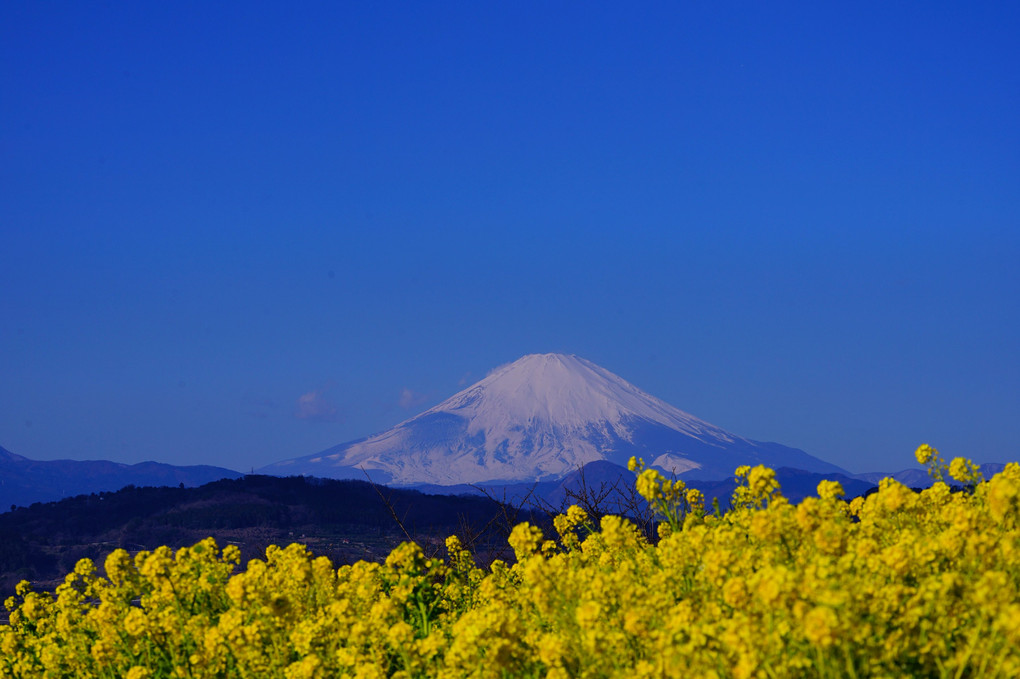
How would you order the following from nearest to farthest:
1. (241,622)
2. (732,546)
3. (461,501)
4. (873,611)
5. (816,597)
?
(816,597)
(873,611)
(732,546)
(241,622)
(461,501)

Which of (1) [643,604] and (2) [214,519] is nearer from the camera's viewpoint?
(1) [643,604]

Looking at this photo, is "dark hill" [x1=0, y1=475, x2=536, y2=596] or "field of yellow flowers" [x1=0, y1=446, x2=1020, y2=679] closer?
"field of yellow flowers" [x1=0, y1=446, x2=1020, y2=679]

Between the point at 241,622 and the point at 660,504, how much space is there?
3.35 metres

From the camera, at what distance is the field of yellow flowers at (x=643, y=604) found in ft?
15.6

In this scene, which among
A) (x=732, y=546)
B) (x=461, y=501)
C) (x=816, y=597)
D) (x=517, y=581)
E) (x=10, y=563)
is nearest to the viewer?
(x=816, y=597)

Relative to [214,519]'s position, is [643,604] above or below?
above

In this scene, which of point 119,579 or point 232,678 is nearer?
point 232,678

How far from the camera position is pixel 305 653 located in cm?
704

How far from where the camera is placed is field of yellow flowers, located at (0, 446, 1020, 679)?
4.76 meters

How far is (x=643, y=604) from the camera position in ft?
19.3

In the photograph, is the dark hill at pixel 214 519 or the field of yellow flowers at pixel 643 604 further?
the dark hill at pixel 214 519

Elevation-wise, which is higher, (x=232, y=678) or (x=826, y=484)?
(x=826, y=484)

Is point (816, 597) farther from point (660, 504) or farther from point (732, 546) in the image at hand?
point (660, 504)

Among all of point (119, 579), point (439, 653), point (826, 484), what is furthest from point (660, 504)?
point (119, 579)
